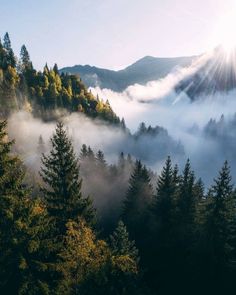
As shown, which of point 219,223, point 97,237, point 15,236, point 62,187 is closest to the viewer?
point 15,236

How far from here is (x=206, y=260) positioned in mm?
39906

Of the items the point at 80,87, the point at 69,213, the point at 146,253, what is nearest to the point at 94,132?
the point at 80,87

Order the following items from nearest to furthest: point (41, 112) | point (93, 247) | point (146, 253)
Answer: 1. point (93, 247)
2. point (146, 253)
3. point (41, 112)

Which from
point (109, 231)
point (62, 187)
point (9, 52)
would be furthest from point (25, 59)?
point (62, 187)

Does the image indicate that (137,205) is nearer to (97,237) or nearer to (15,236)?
(97,237)

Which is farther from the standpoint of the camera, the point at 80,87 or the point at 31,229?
the point at 80,87

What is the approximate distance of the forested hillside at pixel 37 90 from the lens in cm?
10862

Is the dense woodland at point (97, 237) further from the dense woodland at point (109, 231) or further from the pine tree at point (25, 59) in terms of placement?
the pine tree at point (25, 59)

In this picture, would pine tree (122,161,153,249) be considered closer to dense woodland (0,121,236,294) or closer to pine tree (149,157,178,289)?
dense woodland (0,121,236,294)

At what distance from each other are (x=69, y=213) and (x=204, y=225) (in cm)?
1805

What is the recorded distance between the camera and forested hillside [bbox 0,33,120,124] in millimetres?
108625

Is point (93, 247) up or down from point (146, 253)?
up

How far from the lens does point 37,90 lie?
12450cm

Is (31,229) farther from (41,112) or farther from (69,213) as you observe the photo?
(41,112)
